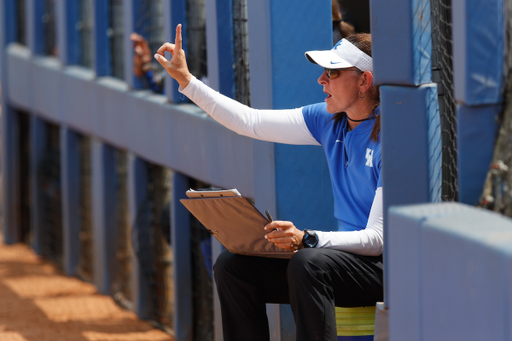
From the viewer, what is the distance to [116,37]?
7367 millimetres

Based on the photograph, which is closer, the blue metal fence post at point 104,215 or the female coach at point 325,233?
the female coach at point 325,233

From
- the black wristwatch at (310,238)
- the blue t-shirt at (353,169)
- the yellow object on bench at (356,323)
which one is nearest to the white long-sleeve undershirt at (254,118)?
the blue t-shirt at (353,169)

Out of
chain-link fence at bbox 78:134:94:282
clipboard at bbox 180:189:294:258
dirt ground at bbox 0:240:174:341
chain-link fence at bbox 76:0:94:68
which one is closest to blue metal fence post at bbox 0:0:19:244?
dirt ground at bbox 0:240:174:341

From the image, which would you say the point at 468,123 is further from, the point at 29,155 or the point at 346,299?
the point at 29,155

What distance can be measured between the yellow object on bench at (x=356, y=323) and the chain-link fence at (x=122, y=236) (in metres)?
4.16

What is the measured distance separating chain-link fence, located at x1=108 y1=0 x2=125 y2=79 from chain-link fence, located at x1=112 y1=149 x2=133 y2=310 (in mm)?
814

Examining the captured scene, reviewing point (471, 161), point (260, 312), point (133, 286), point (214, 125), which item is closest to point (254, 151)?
point (214, 125)

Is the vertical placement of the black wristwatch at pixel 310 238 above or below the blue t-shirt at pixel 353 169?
below

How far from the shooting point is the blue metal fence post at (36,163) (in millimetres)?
8977

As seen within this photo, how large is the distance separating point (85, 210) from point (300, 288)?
5716 millimetres

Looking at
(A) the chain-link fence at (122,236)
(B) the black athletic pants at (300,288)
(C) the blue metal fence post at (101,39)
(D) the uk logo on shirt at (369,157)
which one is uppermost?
(C) the blue metal fence post at (101,39)

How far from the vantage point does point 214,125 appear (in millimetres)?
4945

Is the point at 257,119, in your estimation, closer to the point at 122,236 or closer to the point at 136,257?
the point at 136,257

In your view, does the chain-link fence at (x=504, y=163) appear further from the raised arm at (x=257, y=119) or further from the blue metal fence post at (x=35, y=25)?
the blue metal fence post at (x=35, y=25)
